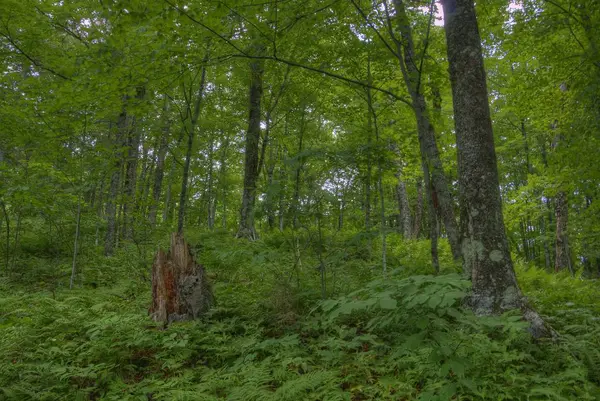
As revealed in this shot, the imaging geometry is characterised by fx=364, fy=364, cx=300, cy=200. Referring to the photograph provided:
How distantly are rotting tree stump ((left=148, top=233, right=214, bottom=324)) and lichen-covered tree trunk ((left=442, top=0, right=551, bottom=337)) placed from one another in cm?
369

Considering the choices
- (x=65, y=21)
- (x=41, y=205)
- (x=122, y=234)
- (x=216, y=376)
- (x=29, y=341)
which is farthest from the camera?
(x=122, y=234)

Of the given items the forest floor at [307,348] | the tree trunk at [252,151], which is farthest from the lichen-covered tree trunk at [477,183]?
the tree trunk at [252,151]

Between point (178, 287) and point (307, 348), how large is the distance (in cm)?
224

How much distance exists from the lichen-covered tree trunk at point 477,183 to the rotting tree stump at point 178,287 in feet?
12.1

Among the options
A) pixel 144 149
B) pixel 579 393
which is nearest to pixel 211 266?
pixel 579 393

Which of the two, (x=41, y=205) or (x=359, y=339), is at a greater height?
(x=41, y=205)

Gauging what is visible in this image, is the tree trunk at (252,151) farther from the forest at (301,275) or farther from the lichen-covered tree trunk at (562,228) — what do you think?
the lichen-covered tree trunk at (562,228)

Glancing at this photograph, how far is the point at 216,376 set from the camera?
369cm

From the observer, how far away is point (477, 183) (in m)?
4.28

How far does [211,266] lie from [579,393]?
22.3 ft

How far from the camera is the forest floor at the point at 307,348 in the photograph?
9.27ft

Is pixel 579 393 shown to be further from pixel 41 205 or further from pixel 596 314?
pixel 41 205

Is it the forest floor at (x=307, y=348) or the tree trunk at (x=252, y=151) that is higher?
the tree trunk at (x=252, y=151)

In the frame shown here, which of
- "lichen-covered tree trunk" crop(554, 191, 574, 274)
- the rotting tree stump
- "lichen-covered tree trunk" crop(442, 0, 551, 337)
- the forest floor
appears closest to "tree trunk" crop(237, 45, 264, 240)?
the forest floor
